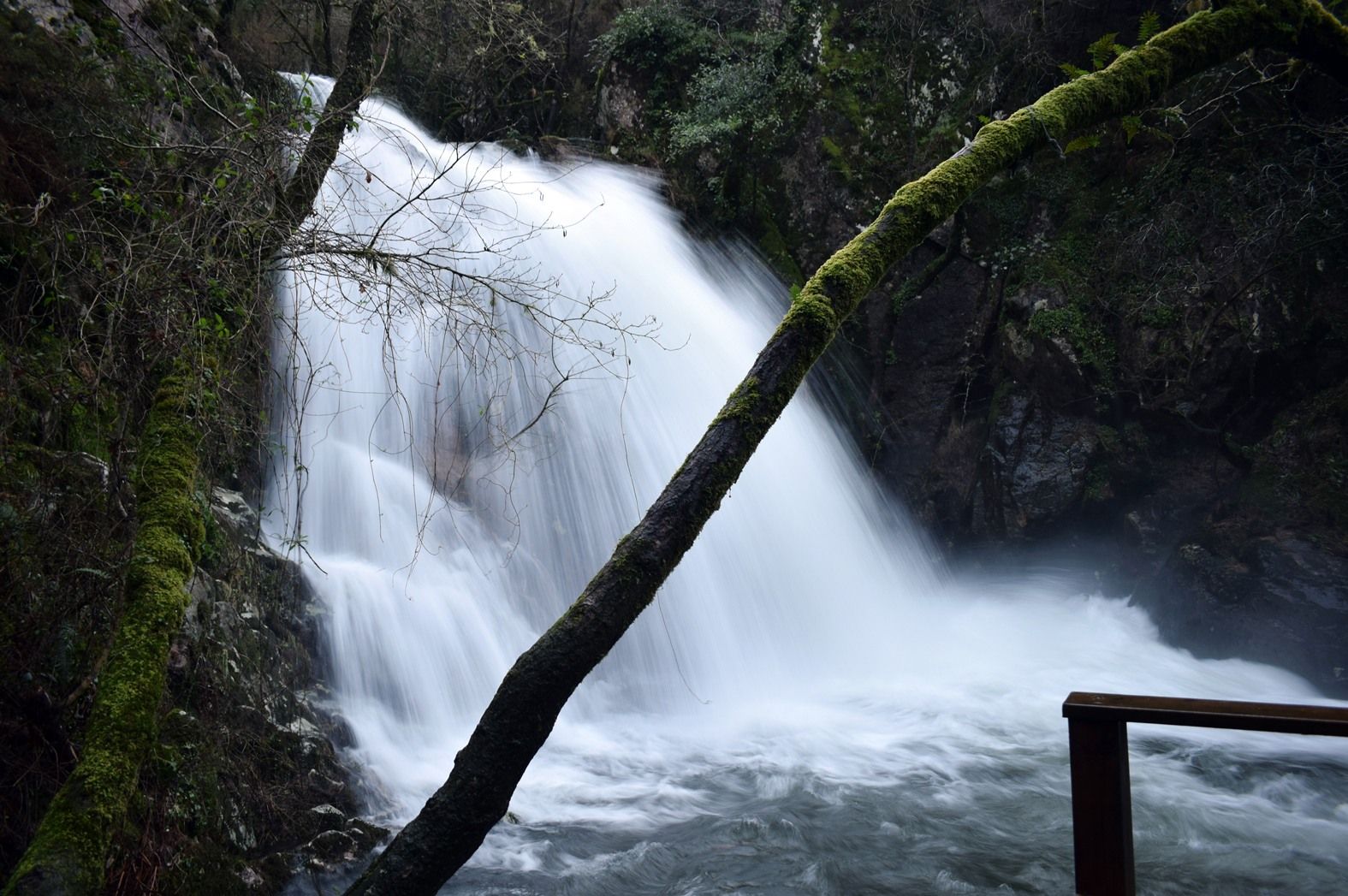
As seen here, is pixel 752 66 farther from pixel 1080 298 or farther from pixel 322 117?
pixel 322 117

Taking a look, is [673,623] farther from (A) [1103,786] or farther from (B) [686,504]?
(A) [1103,786]

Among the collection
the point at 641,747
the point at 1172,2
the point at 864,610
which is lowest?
the point at 641,747

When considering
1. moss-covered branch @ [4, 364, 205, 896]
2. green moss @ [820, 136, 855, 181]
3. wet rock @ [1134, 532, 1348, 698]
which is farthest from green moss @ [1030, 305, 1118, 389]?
moss-covered branch @ [4, 364, 205, 896]

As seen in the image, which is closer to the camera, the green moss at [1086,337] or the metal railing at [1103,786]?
the metal railing at [1103,786]

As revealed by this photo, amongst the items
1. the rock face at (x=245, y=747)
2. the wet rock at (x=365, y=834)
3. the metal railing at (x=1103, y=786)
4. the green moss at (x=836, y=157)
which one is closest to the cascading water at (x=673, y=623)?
the wet rock at (x=365, y=834)

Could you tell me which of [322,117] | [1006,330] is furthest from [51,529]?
[1006,330]

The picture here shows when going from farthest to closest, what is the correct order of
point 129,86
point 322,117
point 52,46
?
point 129,86 → point 52,46 → point 322,117

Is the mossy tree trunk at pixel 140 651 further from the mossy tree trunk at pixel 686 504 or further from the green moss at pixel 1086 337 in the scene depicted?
the green moss at pixel 1086 337

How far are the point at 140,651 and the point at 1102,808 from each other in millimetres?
2913

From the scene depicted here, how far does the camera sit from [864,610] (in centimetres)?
923

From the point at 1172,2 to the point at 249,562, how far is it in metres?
9.19

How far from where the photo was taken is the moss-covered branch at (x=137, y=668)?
89.3 inches

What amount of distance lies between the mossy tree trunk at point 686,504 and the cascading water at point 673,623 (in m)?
0.66

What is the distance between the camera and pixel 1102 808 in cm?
269
